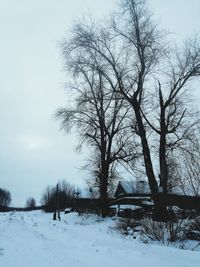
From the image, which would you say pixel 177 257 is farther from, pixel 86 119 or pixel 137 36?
pixel 86 119

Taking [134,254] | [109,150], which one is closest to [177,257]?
[134,254]

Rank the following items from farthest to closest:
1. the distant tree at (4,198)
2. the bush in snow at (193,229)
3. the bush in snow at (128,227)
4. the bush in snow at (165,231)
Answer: the distant tree at (4,198) → the bush in snow at (128,227) → the bush in snow at (193,229) → the bush in snow at (165,231)

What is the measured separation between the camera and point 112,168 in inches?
1245

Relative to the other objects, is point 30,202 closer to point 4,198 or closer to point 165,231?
point 4,198

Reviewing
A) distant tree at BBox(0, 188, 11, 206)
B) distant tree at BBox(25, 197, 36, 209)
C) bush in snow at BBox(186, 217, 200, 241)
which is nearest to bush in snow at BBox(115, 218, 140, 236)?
bush in snow at BBox(186, 217, 200, 241)

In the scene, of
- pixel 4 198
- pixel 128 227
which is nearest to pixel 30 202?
pixel 4 198

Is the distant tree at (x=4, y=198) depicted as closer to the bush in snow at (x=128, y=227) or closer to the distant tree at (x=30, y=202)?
the distant tree at (x=30, y=202)

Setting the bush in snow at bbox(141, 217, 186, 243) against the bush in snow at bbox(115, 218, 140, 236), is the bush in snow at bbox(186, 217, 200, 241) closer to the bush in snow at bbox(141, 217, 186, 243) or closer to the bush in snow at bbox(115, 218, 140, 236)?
the bush in snow at bbox(141, 217, 186, 243)

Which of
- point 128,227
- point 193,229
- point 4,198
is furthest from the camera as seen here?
point 4,198

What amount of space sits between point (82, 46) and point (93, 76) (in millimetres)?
7359

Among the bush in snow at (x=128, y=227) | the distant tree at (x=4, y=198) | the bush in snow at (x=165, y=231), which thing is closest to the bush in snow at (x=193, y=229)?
the bush in snow at (x=165, y=231)

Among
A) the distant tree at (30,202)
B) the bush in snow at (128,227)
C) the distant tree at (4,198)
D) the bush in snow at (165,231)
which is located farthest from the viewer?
the distant tree at (30,202)

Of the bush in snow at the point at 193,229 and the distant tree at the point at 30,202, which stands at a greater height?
the distant tree at the point at 30,202

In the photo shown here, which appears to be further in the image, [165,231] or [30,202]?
[30,202]
